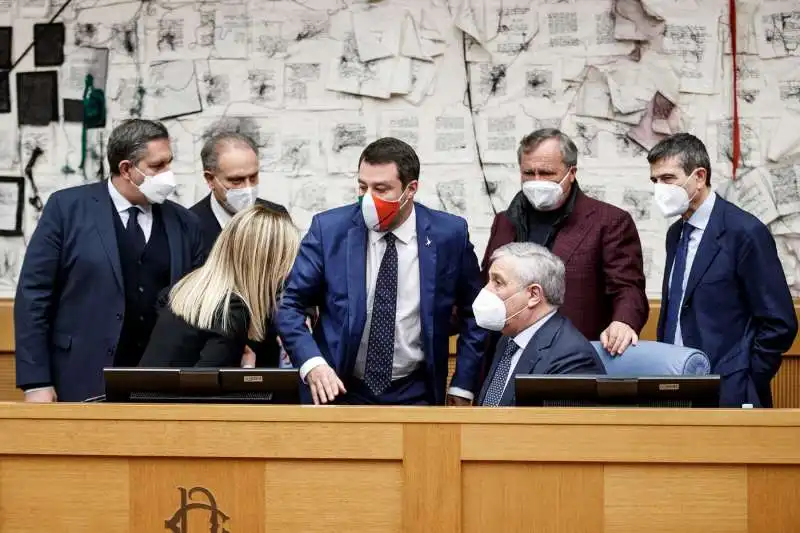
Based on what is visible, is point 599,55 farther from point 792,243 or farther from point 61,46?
point 61,46

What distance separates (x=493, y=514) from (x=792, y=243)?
9.20ft

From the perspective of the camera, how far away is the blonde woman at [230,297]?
12.1 feet

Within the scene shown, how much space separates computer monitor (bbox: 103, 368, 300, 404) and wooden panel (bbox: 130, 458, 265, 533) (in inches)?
6.7

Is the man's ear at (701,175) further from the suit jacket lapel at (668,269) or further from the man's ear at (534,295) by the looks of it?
the man's ear at (534,295)

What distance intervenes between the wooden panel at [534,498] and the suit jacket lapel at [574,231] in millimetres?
1327

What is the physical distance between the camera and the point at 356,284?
3953 millimetres

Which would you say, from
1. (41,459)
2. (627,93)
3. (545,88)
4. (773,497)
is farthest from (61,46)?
(773,497)

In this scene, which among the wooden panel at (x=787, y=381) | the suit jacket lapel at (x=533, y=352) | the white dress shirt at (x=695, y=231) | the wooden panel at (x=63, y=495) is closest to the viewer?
the wooden panel at (x=63, y=495)

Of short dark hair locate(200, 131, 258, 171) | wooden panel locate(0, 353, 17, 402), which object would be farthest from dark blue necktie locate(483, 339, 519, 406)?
wooden panel locate(0, 353, 17, 402)

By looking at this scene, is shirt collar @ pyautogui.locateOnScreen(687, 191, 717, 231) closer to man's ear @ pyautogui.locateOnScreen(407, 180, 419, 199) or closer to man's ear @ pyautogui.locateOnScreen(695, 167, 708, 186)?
man's ear @ pyautogui.locateOnScreen(695, 167, 708, 186)

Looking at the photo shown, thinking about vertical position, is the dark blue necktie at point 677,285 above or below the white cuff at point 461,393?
above

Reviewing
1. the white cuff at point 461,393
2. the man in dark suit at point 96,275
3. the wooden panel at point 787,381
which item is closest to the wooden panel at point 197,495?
the white cuff at point 461,393

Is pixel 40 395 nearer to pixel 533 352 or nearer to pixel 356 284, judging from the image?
pixel 356 284

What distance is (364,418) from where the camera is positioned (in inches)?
127
